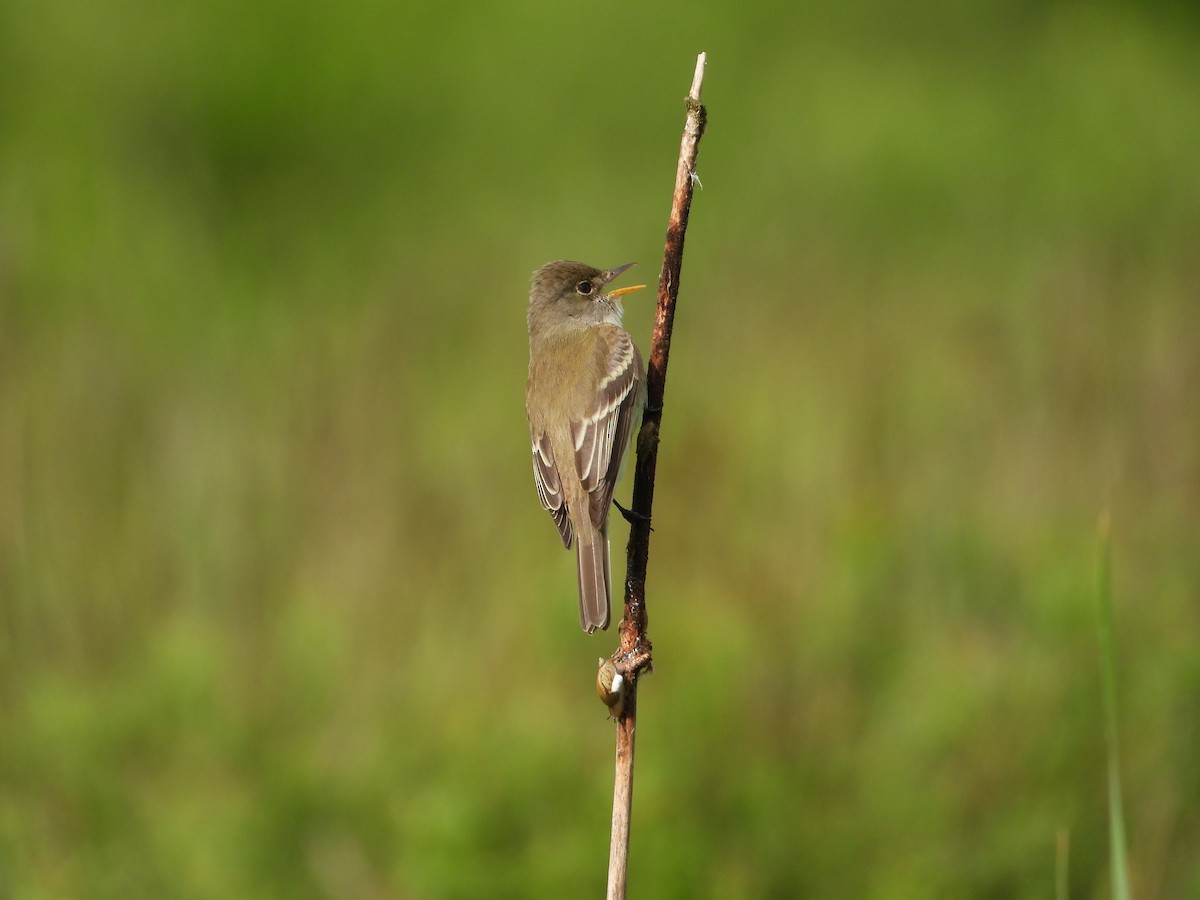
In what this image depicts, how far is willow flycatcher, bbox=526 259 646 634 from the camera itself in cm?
363

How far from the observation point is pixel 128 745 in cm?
516

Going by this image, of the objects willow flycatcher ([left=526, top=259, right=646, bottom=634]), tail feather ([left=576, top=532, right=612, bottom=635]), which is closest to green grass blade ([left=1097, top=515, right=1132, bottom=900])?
tail feather ([left=576, top=532, right=612, bottom=635])

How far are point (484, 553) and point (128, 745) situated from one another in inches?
76.1

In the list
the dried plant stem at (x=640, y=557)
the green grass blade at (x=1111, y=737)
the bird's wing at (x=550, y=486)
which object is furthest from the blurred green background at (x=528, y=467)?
the green grass blade at (x=1111, y=737)

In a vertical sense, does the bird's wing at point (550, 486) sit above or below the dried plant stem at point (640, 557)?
below

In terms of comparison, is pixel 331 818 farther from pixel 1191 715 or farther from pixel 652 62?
pixel 652 62

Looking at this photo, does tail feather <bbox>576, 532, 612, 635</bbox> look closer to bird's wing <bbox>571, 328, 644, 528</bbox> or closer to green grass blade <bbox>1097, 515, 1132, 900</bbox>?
bird's wing <bbox>571, 328, 644, 528</bbox>

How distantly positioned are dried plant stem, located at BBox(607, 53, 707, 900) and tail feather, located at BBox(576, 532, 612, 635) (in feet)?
1.96

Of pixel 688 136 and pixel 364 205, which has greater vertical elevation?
pixel 688 136

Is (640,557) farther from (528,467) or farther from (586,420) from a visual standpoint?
(528,467)

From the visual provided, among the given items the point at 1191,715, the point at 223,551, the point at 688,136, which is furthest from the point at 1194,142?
the point at 688,136

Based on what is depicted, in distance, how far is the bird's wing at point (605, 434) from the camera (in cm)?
369

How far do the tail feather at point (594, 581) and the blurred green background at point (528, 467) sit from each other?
1.40 meters

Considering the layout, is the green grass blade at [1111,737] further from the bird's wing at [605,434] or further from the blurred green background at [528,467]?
the blurred green background at [528,467]
